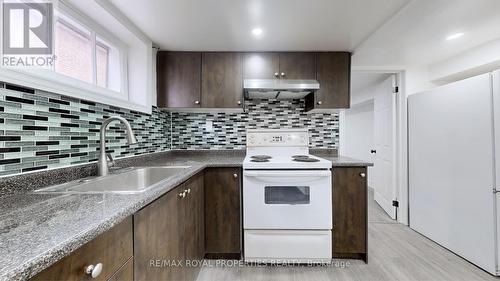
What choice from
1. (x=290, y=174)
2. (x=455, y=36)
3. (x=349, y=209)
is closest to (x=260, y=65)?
(x=290, y=174)

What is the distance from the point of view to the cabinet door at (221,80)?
2.19 meters

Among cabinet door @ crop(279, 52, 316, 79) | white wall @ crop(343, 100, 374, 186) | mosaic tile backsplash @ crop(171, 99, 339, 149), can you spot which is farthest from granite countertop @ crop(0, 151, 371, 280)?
white wall @ crop(343, 100, 374, 186)

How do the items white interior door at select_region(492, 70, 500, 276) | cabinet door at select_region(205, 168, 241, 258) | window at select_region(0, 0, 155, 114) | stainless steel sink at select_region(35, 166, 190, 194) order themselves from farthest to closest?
cabinet door at select_region(205, 168, 241, 258), white interior door at select_region(492, 70, 500, 276), window at select_region(0, 0, 155, 114), stainless steel sink at select_region(35, 166, 190, 194)

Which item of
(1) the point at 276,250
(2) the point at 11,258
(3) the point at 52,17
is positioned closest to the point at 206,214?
(1) the point at 276,250

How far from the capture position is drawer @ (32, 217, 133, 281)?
1.67 ft

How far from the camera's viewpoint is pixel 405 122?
2.61m

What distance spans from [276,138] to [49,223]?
1.97 metres

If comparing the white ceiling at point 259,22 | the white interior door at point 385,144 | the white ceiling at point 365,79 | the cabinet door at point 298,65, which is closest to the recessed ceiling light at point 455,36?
the white ceiling at point 259,22

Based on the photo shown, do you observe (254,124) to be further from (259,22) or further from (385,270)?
(385,270)

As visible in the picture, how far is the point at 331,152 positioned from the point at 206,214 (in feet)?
5.02

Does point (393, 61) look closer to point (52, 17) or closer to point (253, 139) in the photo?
point (253, 139)

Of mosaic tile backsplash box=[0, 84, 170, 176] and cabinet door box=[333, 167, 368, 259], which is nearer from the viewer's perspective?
mosaic tile backsplash box=[0, 84, 170, 176]

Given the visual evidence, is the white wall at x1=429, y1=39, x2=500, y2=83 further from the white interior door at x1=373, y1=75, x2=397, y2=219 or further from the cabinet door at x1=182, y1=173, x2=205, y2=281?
the cabinet door at x1=182, y1=173, x2=205, y2=281

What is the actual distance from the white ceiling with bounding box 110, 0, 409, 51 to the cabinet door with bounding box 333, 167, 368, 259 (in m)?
1.17
